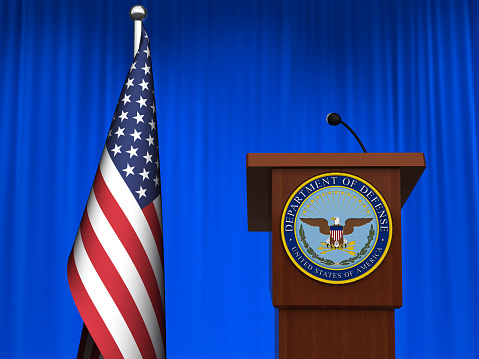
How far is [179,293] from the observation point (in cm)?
430

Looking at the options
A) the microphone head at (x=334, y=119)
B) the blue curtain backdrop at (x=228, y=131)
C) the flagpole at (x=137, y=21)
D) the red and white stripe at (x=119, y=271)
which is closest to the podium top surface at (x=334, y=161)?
the microphone head at (x=334, y=119)

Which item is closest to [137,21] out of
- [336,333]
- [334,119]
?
[334,119]

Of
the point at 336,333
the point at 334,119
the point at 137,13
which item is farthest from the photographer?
the point at 137,13

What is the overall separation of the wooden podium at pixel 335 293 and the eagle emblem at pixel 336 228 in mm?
74

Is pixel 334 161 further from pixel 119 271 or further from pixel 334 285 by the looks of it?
pixel 119 271

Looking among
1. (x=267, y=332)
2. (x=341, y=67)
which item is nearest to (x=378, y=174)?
(x=267, y=332)

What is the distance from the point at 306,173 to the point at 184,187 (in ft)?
9.55

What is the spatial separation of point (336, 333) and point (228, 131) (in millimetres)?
3070

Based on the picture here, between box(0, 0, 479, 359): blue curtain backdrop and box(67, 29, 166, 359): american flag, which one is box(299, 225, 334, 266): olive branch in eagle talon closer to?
box(67, 29, 166, 359): american flag

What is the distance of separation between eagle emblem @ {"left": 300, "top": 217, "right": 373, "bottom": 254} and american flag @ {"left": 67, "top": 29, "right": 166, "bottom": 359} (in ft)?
2.62

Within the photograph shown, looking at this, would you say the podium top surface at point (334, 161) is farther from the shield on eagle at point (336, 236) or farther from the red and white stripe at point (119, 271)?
the red and white stripe at point (119, 271)

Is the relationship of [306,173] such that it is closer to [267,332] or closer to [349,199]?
[349,199]

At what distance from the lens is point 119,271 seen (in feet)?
6.93

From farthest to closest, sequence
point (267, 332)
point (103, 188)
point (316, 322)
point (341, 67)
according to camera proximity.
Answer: point (341, 67)
point (267, 332)
point (103, 188)
point (316, 322)
